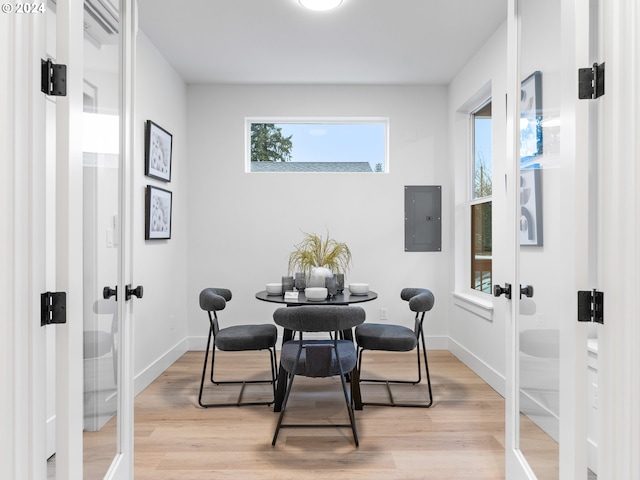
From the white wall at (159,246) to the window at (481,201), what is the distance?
2911mm

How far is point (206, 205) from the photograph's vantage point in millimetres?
4266

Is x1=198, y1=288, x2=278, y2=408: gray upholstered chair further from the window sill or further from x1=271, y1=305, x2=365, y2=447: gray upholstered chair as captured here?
the window sill

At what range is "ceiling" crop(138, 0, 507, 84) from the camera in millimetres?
2893

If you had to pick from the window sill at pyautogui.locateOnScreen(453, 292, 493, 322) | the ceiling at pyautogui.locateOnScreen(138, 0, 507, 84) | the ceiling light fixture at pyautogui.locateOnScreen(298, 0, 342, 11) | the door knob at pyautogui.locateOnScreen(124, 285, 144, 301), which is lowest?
the window sill at pyautogui.locateOnScreen(453, 292, 493, 322)

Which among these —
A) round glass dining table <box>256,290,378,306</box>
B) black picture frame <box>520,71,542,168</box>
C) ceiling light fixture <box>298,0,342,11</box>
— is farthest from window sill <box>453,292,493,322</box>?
ceiling light fixture <box>298,0,342,11</box>

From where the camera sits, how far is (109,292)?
1.60 meters

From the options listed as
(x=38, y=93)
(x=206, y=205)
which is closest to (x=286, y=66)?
(x=206, y=205)

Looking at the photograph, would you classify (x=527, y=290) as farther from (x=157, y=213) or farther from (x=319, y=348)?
(x=157, y=213)

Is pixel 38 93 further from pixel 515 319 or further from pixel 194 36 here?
pixel 194 36

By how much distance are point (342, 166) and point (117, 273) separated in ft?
10.0

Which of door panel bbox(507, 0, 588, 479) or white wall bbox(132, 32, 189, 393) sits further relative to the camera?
white wall bbox(132, 32, 189, 393)

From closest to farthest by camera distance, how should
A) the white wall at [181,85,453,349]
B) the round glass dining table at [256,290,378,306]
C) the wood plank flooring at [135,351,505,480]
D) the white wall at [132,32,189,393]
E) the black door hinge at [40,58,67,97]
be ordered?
the black door hinge at [40,58,67,97] → the wood plank flooring at [135,351,505,480] → the round glass dining table at [256,290,378,306] → the white wall at [132,32,189,393] → the white wall at [181,85,453,349]

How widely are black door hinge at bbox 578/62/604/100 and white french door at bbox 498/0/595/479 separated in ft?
0.06

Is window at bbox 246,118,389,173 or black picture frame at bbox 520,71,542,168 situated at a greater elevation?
window at bbox 246,118,389,173
